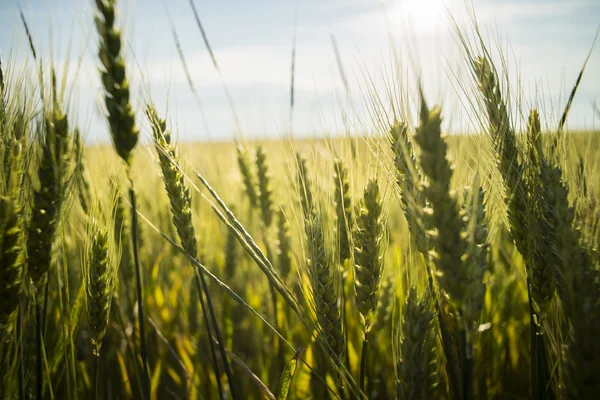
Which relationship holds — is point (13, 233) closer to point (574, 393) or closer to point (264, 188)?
point (264, 188)

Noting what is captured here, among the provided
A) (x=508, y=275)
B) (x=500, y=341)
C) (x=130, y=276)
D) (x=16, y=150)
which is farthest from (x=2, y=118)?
(x=508, y=275)

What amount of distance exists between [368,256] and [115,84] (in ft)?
2.49

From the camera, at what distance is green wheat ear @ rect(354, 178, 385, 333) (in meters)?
1.02

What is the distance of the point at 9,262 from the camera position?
2.92 ft

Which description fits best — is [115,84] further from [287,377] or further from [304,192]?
[287,377]

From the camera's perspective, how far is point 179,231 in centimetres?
108

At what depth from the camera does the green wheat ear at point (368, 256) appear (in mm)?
1017

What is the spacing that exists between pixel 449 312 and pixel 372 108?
604mm

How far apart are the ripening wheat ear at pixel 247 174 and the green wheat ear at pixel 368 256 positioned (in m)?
1.03

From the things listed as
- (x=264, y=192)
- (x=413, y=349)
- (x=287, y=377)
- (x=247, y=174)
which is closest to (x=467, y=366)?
(x=413, y=349)

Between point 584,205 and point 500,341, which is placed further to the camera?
point 500,341

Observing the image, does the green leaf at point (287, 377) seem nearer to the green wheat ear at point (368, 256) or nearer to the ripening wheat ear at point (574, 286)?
the green wheat ear at point (368, 256)

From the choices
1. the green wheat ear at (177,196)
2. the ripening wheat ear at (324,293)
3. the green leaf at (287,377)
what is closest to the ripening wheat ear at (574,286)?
the ripening wheat ear at (324,293)

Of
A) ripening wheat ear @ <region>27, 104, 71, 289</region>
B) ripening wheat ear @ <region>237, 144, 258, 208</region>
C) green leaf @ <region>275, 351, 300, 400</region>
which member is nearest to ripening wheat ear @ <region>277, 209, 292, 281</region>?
ripening wheat ear @ <region>237, 144, 258, 208</region>
